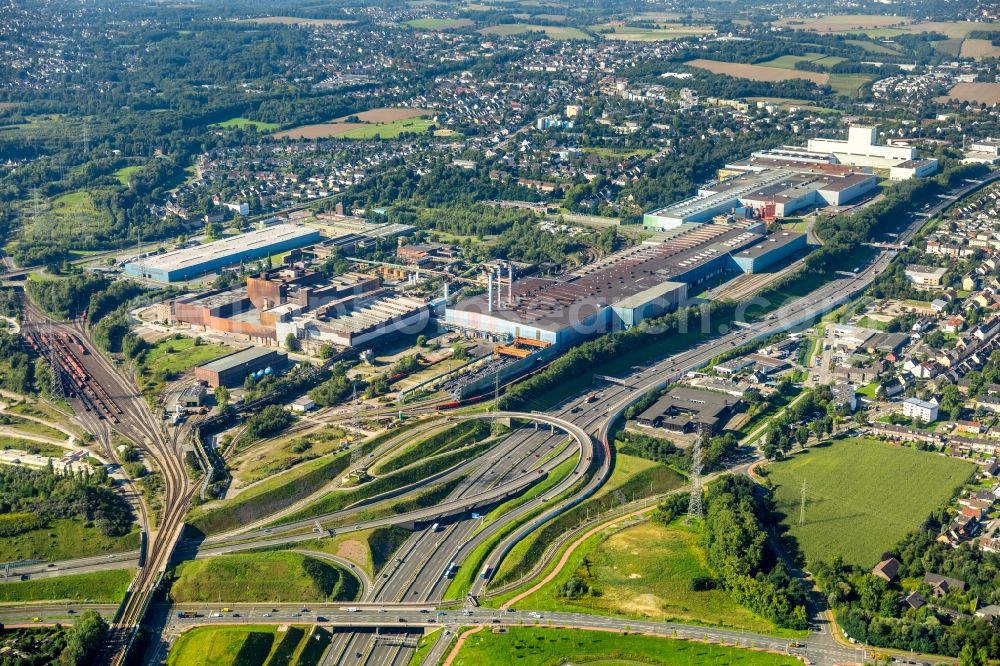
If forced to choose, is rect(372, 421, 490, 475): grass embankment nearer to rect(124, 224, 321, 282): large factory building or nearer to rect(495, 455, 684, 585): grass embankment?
rect(495, 455, 684, 585): grass embankment

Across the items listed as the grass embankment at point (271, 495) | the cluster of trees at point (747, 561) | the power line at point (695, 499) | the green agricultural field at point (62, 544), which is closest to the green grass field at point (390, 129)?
the grass embankment at point (271, 495)

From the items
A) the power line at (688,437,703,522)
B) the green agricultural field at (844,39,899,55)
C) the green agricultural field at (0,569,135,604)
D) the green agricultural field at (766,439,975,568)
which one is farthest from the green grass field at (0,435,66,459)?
the green agricultural field at (844,39,899,55)

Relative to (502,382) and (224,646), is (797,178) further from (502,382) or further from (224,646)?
(224,646)

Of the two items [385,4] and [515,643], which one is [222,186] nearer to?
[515,643]

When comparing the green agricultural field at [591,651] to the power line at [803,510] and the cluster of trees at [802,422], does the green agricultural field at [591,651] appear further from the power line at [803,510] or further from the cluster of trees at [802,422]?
the cluster of trees at [802,422]

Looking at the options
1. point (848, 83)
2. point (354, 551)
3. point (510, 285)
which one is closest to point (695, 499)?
point (354, 551)

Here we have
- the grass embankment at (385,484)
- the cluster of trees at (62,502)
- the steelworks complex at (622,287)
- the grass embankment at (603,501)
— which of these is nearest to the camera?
the grass embankment at (603,501)
